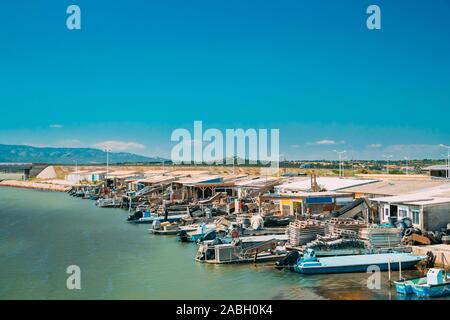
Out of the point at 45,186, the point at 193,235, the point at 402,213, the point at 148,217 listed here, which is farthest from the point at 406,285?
the point at 45,186

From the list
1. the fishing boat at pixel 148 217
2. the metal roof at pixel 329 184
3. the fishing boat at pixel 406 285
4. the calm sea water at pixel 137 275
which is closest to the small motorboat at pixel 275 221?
the calm sea water at pixel 137 275

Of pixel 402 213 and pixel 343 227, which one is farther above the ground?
pixel 402 213

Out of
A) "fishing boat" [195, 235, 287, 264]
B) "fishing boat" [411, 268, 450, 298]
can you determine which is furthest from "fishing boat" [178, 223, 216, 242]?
"fishing boat" [411, 268, 450, 298]

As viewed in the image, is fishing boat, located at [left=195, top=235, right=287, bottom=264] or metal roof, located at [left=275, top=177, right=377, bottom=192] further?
metal roof, located at [left=275, top=177, right=377, bottom=192]

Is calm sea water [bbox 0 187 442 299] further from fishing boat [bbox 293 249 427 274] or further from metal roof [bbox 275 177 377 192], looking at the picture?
metal roof [bbox 275 177 377 192]

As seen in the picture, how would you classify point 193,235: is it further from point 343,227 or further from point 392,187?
point 392,187

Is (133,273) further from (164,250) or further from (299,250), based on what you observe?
(299,250)

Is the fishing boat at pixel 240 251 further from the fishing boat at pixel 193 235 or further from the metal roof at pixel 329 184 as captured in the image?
the metal roof at pixel 329 184

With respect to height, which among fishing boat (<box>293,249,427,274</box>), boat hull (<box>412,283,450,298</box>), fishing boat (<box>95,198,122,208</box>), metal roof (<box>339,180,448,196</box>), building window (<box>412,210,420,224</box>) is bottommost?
boat hull (<box>412,283,450,298</box>)
